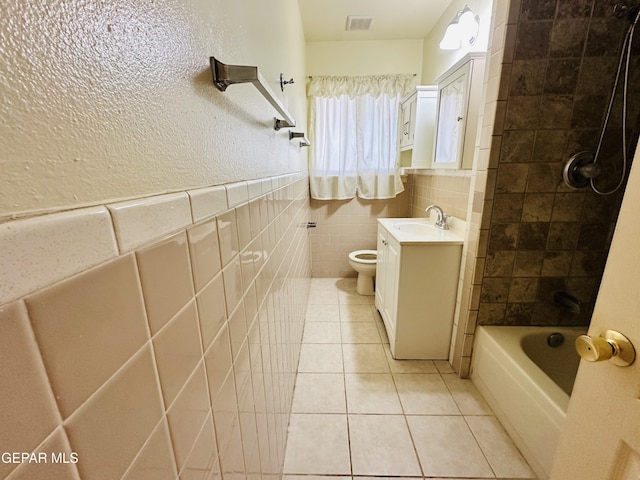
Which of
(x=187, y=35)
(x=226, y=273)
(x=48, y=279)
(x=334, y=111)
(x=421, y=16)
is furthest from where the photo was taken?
(x=334, y=111)

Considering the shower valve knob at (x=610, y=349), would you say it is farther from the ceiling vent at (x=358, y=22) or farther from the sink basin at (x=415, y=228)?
the ceiling vent at (x=358, y=22)

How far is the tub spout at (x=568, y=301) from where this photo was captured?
1434 millimetres

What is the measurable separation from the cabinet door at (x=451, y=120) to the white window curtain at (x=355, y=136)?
26.8 inches

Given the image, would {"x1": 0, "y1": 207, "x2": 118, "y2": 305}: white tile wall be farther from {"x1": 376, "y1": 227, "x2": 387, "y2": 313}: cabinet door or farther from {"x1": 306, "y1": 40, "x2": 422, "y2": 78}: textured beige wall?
{"x1": 306, "y1": 40, "x2": 422, "y2": 78}: textured beige wall

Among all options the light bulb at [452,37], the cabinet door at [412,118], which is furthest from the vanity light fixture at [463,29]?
the cabinet door at [412,118]

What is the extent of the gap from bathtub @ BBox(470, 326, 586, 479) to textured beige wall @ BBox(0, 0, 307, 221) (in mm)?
1526

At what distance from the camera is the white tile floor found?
1219mm

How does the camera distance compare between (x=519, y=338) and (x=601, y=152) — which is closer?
(x=601, y=152)

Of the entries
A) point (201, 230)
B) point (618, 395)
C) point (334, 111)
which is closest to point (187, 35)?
point (201, 230)

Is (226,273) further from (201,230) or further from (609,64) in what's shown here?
(609,64)

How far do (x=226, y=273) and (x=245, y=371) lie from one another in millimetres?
308

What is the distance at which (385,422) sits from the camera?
4.69 feet

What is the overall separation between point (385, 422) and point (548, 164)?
1.52m

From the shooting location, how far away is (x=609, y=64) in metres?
1.27
